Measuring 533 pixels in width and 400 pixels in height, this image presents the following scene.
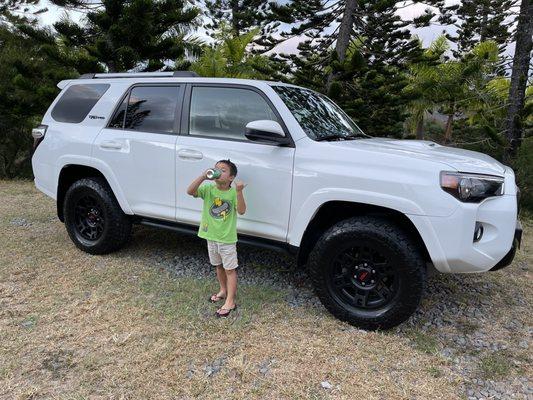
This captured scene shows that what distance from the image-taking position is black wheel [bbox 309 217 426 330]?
310cm

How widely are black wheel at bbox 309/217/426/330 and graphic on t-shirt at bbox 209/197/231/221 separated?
0.75m

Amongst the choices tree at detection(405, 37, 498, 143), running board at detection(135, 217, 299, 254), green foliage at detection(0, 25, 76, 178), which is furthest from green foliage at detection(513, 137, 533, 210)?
green foliage at detection(0, 25, 76, 178)

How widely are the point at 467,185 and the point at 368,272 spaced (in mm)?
934

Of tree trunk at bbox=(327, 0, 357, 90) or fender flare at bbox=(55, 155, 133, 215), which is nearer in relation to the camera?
fender flare at bbox=(55, 155, 133, 215)

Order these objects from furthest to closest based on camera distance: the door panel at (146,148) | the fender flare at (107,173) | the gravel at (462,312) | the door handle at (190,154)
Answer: the fender flare at (107,173)
the door panel at (146,148)
the door handle at (190,154)
the gravel at (462,312)

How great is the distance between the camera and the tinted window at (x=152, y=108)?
13.6 ft

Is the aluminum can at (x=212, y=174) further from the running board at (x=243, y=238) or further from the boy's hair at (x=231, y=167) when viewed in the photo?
the running board at (x=243, y=238)

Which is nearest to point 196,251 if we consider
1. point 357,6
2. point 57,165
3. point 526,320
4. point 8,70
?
point 57,165

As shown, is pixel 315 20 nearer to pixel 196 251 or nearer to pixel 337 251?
pixel 196 251

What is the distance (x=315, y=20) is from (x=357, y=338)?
10328 mm

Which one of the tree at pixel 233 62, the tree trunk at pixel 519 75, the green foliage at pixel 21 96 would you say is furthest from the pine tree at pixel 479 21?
the green foliage at pixel 21 96

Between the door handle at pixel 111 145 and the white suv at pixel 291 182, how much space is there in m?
0.01

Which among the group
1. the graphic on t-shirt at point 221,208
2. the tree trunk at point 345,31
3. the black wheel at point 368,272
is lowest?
the black wheel at point 368,272

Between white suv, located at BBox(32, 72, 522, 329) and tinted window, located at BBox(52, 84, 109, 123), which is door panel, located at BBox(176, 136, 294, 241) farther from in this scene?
tinted window, located at BBox(52, 84, 109, 123)
